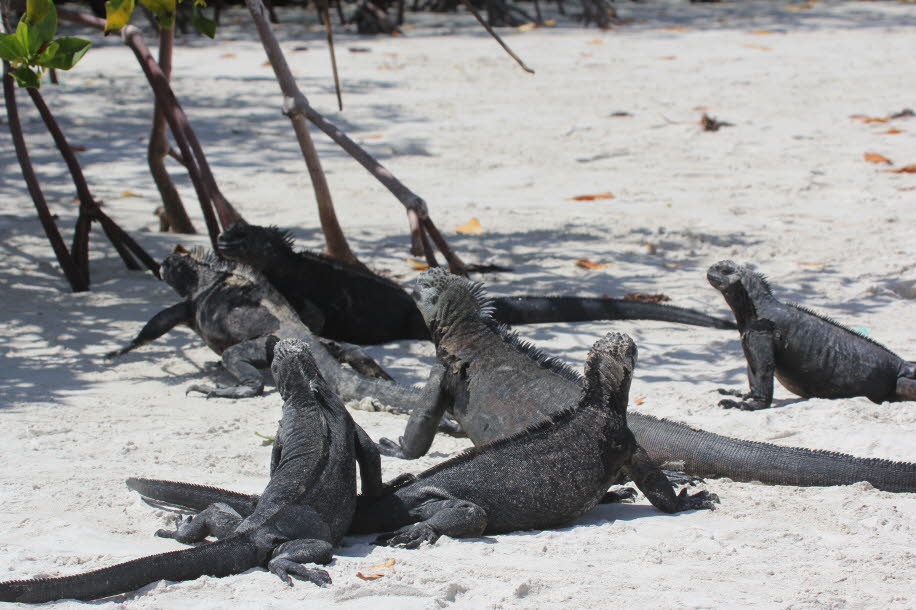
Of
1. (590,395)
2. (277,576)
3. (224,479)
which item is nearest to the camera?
(277,576)

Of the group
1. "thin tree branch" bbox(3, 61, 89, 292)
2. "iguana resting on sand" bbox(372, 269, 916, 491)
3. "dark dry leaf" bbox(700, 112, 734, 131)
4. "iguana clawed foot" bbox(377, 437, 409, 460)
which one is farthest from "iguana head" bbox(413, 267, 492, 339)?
"dark dry leaf" bbox(700, 112, 734, 131)

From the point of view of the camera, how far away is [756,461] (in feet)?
13.1

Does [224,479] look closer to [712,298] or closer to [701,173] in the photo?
[712,298]

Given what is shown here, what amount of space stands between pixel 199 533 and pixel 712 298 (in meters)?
4.15

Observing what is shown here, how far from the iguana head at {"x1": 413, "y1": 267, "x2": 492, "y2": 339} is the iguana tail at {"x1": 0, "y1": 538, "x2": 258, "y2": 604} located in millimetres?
1716

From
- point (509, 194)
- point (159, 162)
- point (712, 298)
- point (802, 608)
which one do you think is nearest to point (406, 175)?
point (509, 194)

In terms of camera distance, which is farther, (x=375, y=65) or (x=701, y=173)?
(x=375, y=65)

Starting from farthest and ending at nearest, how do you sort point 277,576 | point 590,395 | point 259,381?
point 259,381 → point 590,395 → point 277,576

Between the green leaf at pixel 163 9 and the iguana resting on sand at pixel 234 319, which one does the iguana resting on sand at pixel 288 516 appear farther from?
the iguana resting on sand at pixel 234 319

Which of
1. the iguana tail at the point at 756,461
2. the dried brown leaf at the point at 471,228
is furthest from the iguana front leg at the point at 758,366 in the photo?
the dried brown leaf at the point at 471,228

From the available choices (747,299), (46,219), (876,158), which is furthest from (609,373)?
(876,158)

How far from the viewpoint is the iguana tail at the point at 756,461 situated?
3.80 m

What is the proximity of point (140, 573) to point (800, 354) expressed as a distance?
Answer: 3.30m

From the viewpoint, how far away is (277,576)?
3.05 metres
